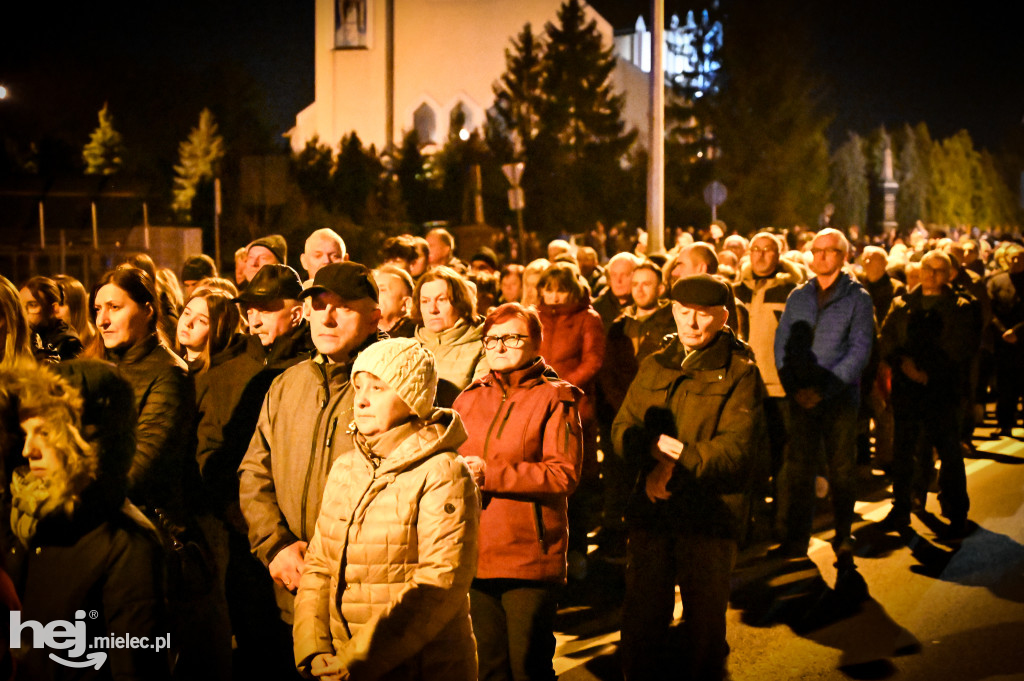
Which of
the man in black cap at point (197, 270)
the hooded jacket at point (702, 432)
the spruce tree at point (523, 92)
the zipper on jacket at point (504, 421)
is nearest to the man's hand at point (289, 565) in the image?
the zipper on jacket at point (504, 421)

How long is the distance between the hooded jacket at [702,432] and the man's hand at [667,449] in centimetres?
3

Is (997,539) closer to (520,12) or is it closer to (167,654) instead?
(167,654)

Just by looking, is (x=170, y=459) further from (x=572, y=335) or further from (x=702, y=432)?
(x=572, y=335)

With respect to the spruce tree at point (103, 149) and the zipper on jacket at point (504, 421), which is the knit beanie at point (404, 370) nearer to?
the zipper on jacket at point (504, 421)

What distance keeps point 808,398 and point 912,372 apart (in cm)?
143

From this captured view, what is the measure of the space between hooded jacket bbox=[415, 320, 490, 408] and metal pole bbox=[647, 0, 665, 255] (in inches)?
455

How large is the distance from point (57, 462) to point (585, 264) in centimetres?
876

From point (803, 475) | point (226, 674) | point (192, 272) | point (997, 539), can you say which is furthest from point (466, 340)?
point (997, 539)

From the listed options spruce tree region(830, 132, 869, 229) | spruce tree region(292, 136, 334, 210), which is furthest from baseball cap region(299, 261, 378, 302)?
spruce tree region(830, 132, 869, 229)

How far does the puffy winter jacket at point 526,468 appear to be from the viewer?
453 centimetres

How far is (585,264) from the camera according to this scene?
11.8m

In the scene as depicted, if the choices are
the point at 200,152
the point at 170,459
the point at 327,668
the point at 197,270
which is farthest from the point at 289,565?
the point at 200,152

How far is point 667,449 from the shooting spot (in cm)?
475

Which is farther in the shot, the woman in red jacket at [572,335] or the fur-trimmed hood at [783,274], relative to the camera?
the fur-trimmed hood at [783,274]
